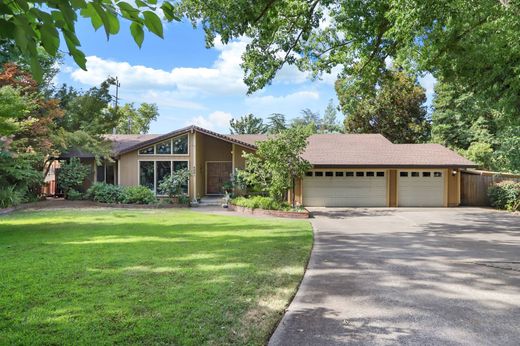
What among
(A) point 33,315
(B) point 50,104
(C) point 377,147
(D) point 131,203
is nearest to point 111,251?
(A) point 33,315

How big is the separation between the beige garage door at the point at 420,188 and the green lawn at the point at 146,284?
11.4 metres

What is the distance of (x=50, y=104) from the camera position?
→ 18.1m

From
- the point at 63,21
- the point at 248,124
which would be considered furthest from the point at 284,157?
the point at 248,124

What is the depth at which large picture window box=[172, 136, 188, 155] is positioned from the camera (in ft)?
67.0

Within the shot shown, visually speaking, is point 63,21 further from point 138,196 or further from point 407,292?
point 138,196

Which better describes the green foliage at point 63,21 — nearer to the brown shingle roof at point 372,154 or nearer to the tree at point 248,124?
the brown shingle roof at point 372,154

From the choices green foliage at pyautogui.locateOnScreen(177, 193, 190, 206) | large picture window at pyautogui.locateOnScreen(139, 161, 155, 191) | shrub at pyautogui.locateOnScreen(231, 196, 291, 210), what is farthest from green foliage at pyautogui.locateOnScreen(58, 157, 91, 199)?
shrub at pyautogui.locateOnScreen(231, 196, 291, 210)

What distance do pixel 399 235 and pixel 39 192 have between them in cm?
1921

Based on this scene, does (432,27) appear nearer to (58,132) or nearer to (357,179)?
(357,179)

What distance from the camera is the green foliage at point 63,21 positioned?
150 centimetres

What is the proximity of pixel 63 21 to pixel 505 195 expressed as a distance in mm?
21873

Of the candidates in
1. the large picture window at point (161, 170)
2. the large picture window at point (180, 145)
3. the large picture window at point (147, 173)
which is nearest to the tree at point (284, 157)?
the large picture window at point (180, 145)

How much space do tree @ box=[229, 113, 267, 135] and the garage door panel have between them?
28.5 metres

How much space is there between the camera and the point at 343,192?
20.4 m
